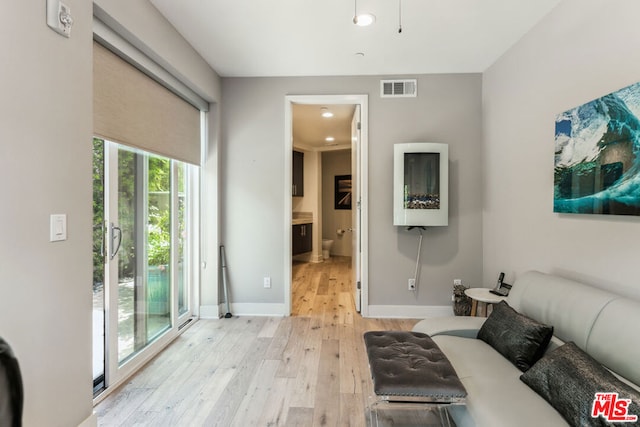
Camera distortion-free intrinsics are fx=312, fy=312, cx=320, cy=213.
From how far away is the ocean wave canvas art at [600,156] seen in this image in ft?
5.44

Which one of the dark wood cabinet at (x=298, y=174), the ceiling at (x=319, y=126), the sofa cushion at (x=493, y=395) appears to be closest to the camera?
the sofa cushion at (x=493, y=395)

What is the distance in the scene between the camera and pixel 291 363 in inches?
99.0

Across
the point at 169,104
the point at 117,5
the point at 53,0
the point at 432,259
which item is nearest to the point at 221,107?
the point at 169,104

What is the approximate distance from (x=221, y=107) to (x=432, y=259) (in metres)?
2.97

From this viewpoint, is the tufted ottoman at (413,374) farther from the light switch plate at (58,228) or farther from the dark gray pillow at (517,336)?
the light switch plate at (58,228)

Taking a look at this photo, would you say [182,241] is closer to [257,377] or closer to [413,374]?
[257,377]

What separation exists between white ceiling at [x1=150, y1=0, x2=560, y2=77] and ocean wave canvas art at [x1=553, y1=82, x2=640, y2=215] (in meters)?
0.96

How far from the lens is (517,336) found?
1768mm

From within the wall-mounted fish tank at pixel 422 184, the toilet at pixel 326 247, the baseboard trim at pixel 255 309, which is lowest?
the baseboard trim at pixel 255 309

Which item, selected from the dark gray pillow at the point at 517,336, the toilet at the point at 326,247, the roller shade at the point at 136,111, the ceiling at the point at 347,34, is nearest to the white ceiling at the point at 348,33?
the ceiling at the point at 347,34

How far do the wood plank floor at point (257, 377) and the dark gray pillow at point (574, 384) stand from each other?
38.9 inches

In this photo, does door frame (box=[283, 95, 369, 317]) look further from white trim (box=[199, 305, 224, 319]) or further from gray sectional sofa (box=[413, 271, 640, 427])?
gray sectional sofa (box=[413, 271, 640, 427])

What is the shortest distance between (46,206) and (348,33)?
2425mm

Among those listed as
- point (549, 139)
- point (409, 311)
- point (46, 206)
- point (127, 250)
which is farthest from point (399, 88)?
point (46, 206)
